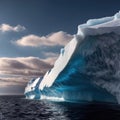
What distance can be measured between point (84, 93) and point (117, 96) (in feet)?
27.4

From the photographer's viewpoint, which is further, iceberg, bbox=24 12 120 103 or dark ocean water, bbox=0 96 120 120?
iceberg, bbox=24 12 120 103

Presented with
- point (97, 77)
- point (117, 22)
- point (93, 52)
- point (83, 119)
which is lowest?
point (83, 119)

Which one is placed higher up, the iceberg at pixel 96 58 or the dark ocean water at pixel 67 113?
the iceberg at pixel 96 58

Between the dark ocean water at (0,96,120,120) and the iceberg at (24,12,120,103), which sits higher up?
the iceberg at (24,12,120,103)

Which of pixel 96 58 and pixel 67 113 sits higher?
pixel 96 58

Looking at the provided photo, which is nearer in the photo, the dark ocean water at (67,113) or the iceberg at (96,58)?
the dark ocean water at (67,113)

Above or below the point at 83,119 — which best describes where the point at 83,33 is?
above

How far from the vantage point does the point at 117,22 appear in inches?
1105

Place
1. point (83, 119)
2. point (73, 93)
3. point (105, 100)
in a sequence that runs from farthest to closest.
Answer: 1. point (73, 93)
2. point (105, 100)
3. point (83, 119)

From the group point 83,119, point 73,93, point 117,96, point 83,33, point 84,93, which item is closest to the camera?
point 83,119

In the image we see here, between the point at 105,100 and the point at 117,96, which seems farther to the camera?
the point at 105,100

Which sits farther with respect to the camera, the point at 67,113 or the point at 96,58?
the point at 96,58

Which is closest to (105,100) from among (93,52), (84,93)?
(84,93)

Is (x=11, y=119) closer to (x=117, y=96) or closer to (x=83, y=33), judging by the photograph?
(x=83, y=33)
